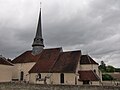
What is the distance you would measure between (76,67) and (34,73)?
9.51 m

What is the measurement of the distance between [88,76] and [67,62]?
16.6 feet

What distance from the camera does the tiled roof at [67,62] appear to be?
35.6 m

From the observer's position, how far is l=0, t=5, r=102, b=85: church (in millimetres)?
34906

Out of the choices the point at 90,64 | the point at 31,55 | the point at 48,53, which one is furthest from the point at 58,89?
the point at 31,55

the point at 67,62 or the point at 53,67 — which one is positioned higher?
the point at 67,62

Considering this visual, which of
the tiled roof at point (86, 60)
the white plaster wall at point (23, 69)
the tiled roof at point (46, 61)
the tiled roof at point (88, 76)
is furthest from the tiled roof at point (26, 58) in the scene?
the tiled roof at point (88, 76)

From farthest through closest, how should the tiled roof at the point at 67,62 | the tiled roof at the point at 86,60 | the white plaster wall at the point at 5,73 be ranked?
the tiled roof at the point at 86,60, the tiled roof at the point at 67,62, the white plaster wall at the point at 5,73

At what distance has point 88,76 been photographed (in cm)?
3459

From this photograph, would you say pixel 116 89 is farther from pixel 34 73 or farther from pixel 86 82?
pixel 34 73

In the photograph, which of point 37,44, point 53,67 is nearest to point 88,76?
point 53,67

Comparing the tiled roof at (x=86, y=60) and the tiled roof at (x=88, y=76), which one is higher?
the tiled roof at (x=86, y=60)

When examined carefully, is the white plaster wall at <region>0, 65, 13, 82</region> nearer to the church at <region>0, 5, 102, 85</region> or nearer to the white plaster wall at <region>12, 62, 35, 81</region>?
the church at <region>0, 5, 102, 85</region>

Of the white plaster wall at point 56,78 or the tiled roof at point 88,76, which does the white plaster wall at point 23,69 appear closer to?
the white plaster wall at point 56,78

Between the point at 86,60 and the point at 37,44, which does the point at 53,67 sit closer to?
the point at 86,60
